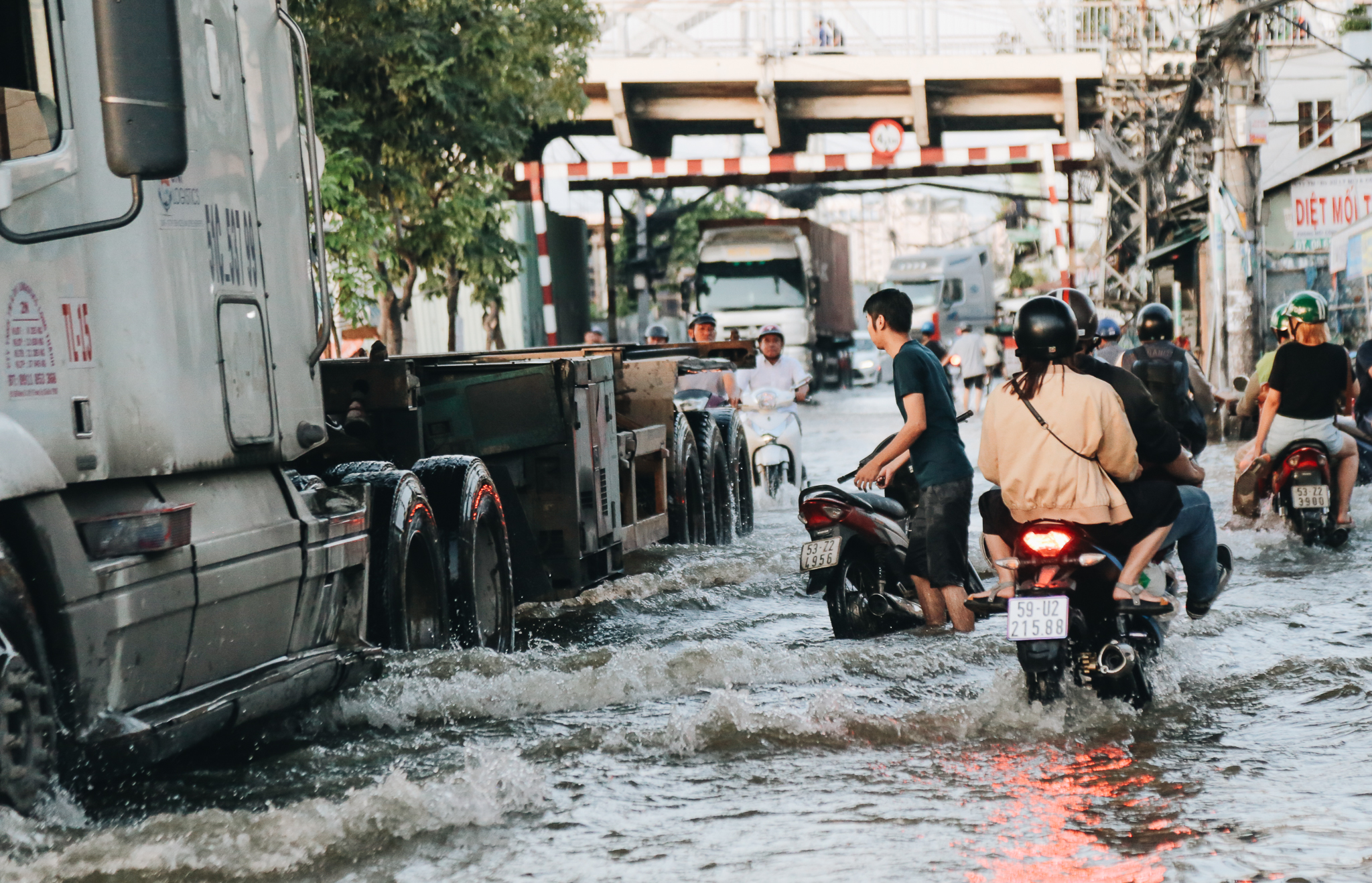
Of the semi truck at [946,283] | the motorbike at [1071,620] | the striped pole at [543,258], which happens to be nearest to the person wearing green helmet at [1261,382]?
the motorbike at [1071,620]

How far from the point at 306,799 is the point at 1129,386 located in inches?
126

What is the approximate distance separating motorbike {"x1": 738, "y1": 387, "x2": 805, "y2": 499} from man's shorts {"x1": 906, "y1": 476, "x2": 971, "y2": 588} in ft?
22.9

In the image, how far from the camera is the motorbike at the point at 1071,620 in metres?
5.74

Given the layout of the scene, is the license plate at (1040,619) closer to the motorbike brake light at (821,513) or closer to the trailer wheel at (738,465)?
the motorbike brake light at (821,513)

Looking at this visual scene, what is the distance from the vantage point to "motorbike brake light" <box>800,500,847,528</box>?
7.80 m

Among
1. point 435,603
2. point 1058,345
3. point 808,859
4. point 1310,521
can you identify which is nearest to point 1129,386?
point 1058,345

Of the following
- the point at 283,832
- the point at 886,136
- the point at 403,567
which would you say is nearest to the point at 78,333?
the point at 283,832

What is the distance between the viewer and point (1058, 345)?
5.93 m

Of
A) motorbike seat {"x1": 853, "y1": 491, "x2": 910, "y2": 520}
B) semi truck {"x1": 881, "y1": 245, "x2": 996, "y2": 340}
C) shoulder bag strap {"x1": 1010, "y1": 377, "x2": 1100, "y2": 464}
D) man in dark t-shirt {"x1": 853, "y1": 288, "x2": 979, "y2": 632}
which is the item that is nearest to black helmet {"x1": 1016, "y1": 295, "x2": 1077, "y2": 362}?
shoulder bag strap {"x1": 1010, "y1": 377, "x2": 1100, "y2": 464}

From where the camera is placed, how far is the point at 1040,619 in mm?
5727

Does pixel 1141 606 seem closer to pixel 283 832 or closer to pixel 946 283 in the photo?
pixel 283 832

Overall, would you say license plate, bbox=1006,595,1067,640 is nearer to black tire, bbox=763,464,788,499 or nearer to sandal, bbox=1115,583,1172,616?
sandal, bbox=1115,583,1172,616

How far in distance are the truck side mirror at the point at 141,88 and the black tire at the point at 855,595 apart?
4492 millimetres

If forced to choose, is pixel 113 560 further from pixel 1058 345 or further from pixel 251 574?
pixel 1058 345
